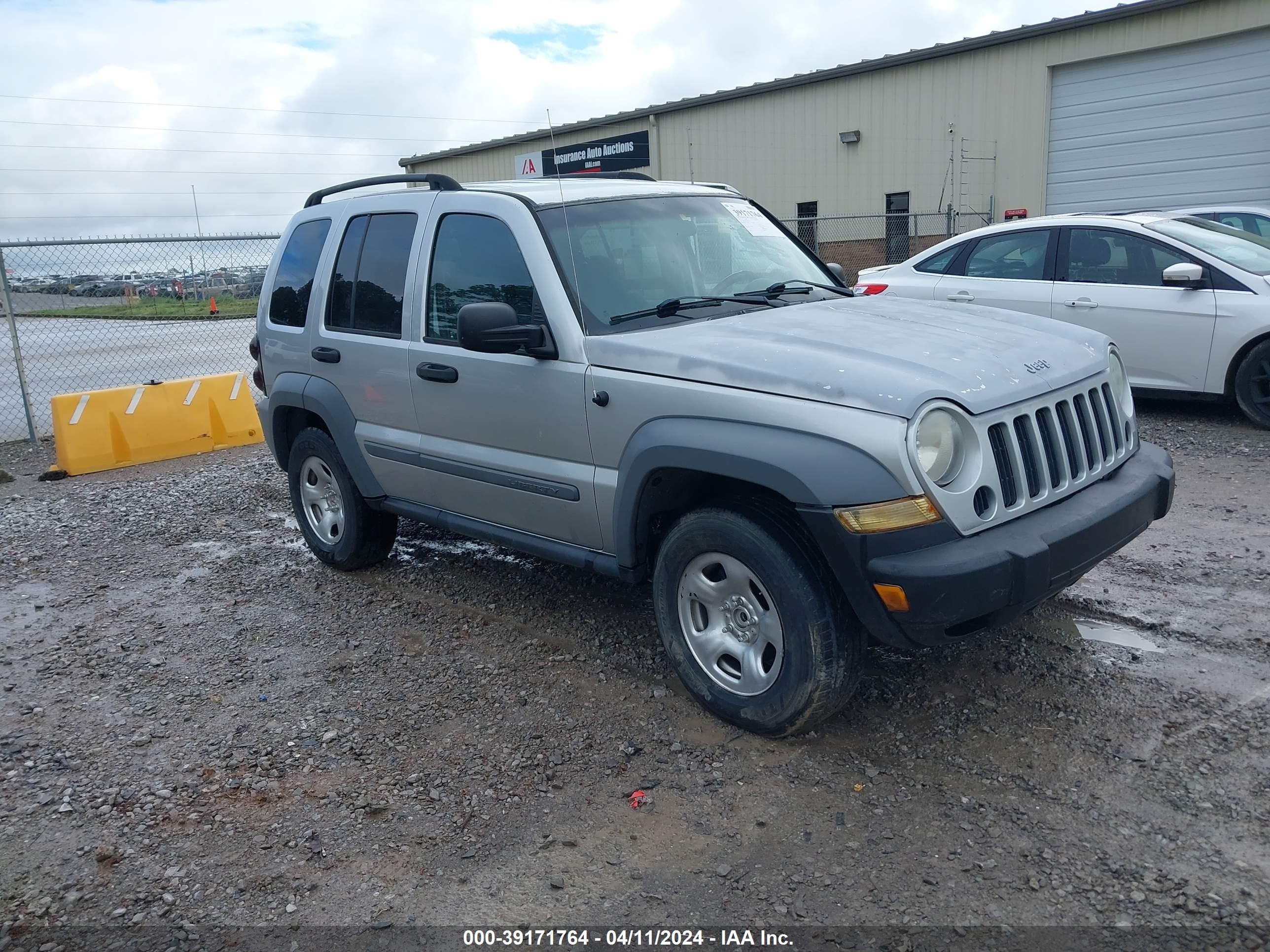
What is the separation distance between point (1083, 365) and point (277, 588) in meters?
4.32

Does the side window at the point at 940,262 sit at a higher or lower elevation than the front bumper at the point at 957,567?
higher

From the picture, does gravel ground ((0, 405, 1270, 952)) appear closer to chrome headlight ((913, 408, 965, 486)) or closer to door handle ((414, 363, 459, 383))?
chrome headlight ((913, 408, 965, 486))

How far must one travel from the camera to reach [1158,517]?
3846 millimetres

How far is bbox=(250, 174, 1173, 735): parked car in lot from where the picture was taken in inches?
123

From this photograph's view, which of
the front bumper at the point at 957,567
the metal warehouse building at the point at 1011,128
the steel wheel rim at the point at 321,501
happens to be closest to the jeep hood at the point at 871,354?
the front bumper at the point at 957,567

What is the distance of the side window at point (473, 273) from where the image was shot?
424 cm

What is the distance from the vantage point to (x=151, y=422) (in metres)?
9.20

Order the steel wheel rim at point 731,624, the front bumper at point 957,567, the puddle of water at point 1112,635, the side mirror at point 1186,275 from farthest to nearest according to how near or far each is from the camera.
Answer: the side mirror at point 1186,275 → the puddle of water at point 1112,635 → the steel wheel rim at point 731,624 → the front bumper at point 957,567

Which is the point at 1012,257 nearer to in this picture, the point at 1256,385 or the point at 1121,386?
the point at 1256,385

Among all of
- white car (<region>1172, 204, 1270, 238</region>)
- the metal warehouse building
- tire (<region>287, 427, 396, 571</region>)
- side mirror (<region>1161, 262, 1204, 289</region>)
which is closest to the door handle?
tire (<region>287, 427, 396, 571</region>)

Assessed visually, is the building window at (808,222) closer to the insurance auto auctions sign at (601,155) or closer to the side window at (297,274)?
the insurance auto auctions sign at (601,155)

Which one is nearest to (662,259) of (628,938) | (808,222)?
(628,938)

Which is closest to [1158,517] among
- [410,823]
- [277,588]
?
[410,823]

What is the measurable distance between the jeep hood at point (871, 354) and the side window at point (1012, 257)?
460cm
